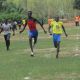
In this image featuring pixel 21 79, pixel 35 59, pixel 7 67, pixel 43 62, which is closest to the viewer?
pixel 21 79

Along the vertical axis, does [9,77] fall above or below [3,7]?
above

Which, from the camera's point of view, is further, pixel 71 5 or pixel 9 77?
pixel 71 5

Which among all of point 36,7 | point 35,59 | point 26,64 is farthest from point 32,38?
point 36,7

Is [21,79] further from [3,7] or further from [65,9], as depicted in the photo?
[3,7]

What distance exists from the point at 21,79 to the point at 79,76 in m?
1.62

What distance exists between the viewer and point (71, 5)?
222 feet

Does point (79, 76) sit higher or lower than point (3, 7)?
higher

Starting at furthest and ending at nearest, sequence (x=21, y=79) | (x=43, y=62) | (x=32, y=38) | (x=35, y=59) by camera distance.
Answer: (x=32, y=38) → (x=35, y=59) → (x=43, y=62) → (x=21, y=79)

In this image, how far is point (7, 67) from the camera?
14.8 meters

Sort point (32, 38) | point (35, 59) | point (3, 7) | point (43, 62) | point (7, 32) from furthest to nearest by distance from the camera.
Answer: point (3, 7), point (7, 32), point (32, 38), point (35, 59), point (43, 62)

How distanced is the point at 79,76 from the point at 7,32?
1094 centimetres

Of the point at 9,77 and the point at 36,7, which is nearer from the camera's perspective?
the point at 9,77

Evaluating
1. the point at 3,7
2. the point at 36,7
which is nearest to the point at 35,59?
the point at 36,7

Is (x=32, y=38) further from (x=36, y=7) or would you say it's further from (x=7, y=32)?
(x=36, y=7)
